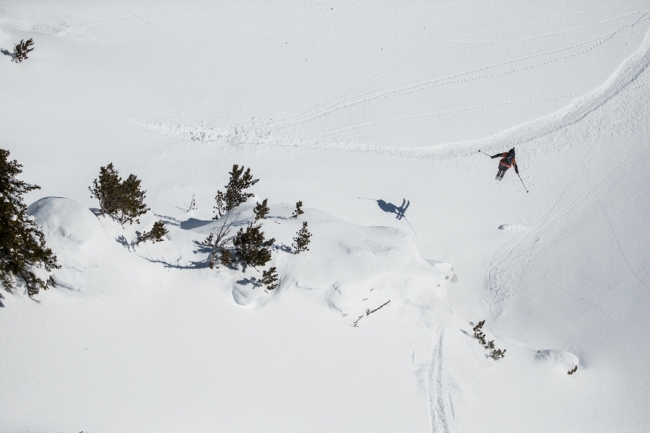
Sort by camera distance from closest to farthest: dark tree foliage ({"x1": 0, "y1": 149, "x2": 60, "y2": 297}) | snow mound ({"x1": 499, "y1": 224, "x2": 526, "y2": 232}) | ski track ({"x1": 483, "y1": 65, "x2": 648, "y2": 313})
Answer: dark tree foliage ({"x1": 0, "y1": 149, "x2": 60, "y2": 297}), ski track ({"x1": 483, "y1": 65, "x2": 648, "y2": 313}), snow mound ({"x1": 499, "y1": 224, "x2": 526, "y2": 232})

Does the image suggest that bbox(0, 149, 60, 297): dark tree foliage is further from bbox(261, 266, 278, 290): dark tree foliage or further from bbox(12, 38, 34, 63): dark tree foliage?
bbox(12, 38, 34, 63): dark tree foliage

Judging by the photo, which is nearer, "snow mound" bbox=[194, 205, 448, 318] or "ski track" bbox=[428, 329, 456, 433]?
"ski track" bbox=[428, 329, 456, 433]

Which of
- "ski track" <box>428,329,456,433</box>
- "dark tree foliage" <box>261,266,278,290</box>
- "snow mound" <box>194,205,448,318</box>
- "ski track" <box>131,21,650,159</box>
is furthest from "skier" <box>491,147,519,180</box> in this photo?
"dark tree foliage" <box>261,266,278,290</box>

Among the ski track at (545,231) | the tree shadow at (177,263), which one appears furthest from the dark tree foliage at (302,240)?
the ski track at (545,231)

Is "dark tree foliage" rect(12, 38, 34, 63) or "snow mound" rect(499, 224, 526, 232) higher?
"dark tree foliage" rect(12, 38, 34, 63)

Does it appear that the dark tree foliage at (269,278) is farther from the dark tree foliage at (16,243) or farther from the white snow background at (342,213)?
the dark tree foliage at (16,243)

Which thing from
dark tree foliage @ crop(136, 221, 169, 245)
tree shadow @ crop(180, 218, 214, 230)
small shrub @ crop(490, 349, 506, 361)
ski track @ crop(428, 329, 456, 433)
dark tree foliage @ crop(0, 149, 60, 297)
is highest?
tree shadow @ crop(180, 218, 214, 230)

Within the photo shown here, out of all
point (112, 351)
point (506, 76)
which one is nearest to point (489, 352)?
point (112, 351)

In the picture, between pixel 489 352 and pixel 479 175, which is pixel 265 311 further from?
pixel 479 175

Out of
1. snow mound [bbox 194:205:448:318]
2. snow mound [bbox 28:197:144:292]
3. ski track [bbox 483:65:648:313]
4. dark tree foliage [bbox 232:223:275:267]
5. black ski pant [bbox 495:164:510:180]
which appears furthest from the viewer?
black ski pant [bbox 495:164:510:180]
